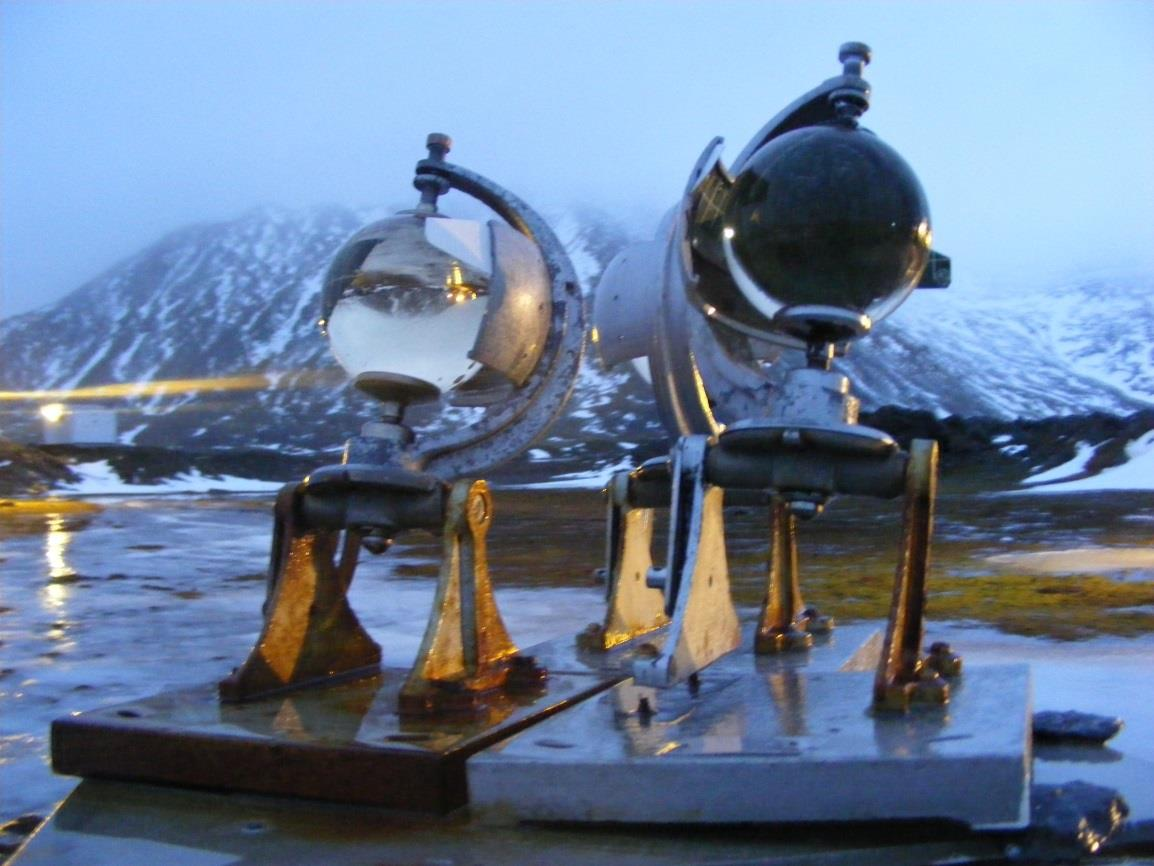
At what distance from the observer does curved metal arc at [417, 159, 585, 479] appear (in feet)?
9.39

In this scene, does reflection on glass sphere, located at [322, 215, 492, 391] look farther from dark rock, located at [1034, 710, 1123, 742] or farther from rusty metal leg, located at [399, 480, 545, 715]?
dark rock, located at [1034, 710, 1123, 742]

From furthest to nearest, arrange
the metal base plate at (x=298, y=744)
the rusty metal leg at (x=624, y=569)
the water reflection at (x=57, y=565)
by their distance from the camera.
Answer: the water reflection at (x=57, y=565)
the rusty metal leg at (x=624, y=569)
the metal base plate at (x=298, y=744)

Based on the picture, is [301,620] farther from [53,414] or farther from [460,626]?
[53,414]

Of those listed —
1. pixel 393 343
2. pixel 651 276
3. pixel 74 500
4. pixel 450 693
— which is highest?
pixel 651 276

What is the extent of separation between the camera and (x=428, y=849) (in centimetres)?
180

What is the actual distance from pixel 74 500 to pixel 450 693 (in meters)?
16.2

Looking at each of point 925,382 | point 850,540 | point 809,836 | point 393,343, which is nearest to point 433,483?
point 393,343

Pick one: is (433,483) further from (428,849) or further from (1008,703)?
(1008,703)

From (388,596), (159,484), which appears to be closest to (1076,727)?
(388,596)

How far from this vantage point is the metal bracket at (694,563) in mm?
2201

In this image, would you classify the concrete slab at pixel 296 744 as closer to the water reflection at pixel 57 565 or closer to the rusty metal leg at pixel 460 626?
the rusty metal leg at pixel 460 626

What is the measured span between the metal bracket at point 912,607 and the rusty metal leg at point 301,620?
1174mm

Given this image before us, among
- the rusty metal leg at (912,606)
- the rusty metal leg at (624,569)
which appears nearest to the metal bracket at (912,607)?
the rusty metal leg at (912,606)

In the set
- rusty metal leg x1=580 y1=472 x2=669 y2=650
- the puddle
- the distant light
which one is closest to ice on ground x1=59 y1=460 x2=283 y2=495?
the puddle
